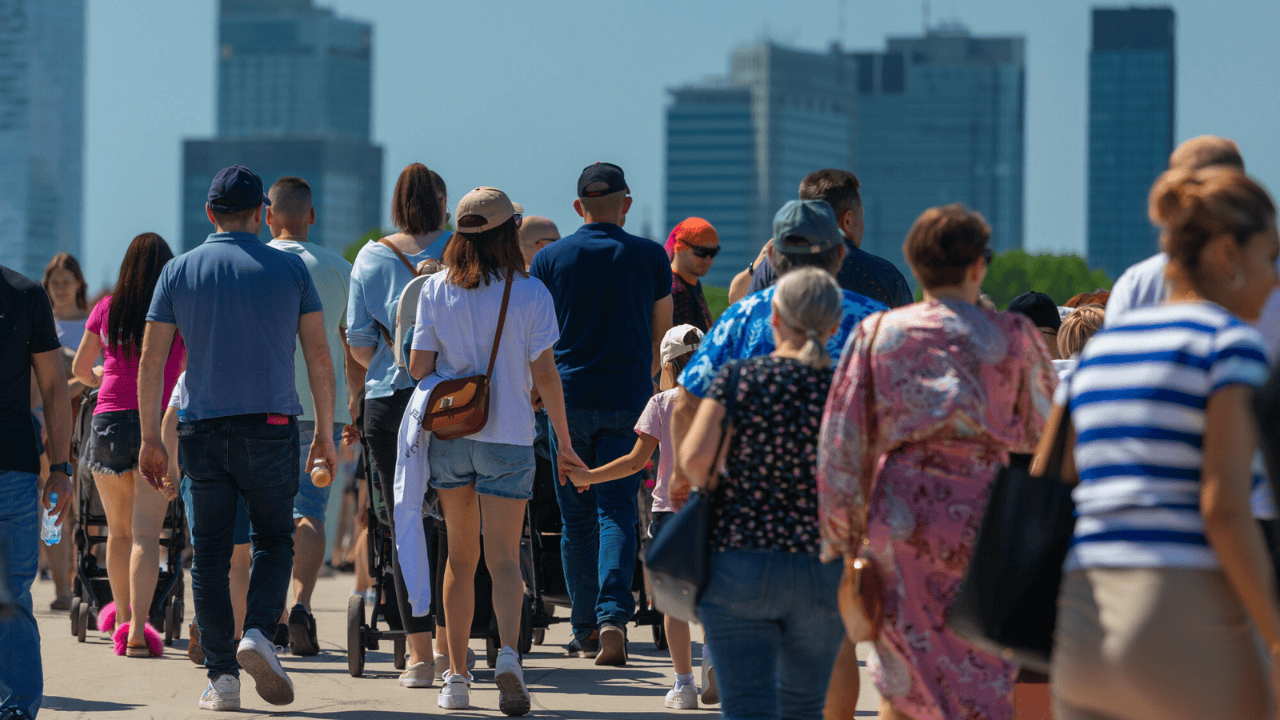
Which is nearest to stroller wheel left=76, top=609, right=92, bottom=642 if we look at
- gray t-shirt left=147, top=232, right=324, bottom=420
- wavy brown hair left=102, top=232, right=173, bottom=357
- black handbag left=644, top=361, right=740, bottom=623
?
wavy brown hair left=102, top=232, right=173, bottom=357

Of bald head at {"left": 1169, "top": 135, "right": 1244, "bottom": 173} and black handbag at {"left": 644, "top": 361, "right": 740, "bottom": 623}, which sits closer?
black handbag at {"left": 644, "top": 361, "right": 740, "bottom": 623}

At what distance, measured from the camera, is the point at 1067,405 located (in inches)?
141

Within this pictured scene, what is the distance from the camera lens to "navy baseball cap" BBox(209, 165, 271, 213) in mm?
6680

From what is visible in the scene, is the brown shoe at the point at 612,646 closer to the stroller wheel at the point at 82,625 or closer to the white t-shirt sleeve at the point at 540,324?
the white t-shirt sleeve at the point at 540,324

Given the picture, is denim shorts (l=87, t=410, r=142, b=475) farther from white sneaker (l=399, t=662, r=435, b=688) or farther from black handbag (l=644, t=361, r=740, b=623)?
black handbag (l=644, t=361, r=740, b=623)

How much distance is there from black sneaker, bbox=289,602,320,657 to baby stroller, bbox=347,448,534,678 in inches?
33.5

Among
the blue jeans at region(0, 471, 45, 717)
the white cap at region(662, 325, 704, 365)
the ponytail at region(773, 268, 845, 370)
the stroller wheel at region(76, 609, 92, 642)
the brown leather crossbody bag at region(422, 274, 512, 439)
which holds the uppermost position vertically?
the ponytail at region(773, 268, 845, 370)

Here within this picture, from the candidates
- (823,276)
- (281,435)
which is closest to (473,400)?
(281,435)

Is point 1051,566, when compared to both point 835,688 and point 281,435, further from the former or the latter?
point 281,435

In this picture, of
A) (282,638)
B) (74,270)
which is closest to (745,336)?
(282,638)

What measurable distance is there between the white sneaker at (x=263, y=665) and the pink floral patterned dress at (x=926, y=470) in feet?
9.96

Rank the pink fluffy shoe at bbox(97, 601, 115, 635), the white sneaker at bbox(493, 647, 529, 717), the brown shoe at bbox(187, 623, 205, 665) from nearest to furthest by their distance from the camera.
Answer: the white sneaker at bbox(493, 647, 529, 717)
the brown shoe at bbox(187, 623, 205, 665)
the pink fluffy shoe at bbox(97, 601, 115, 635)

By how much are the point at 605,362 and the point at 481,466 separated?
1492mm

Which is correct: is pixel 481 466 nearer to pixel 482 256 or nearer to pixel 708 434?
pixel 482 256
